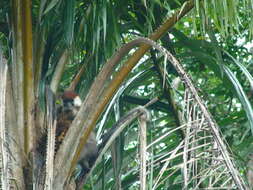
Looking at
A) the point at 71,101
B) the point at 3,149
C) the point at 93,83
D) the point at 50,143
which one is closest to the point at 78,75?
the point at 71,101

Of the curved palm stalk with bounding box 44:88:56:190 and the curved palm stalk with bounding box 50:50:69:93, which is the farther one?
the curved palm stalk with bounding box 50:50:69:93

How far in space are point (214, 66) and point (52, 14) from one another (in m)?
1.04

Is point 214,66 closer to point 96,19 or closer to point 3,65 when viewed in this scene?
point 96,19

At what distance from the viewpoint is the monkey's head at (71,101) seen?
14.1 ft

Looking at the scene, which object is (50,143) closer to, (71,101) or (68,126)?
(68,126)

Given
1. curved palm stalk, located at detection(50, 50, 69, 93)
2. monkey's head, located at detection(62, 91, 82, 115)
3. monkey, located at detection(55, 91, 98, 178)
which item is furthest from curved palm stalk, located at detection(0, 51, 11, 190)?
monkey's head, located at detection(62, 91, 82, 115)

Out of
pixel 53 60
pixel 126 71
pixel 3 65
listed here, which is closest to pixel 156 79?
pixel 53 60

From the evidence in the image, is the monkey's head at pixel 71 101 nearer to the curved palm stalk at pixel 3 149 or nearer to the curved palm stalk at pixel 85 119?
the curved palm stalk at pixel 85 119

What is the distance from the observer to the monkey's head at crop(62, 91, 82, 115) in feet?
14.1

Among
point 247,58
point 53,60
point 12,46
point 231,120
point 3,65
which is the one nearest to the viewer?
point 3,65

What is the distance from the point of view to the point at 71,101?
4.45 metres

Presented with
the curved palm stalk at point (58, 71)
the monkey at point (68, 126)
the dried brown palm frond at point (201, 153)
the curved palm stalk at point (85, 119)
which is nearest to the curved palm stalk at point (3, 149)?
the curved palm stalk at point (85, 119)

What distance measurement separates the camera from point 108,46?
387cm

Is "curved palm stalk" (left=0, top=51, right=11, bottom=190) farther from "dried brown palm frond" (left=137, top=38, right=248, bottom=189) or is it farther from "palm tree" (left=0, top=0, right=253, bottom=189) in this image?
"dried brown palm frond" (left=137, top=38, right=248, bottom=189)
